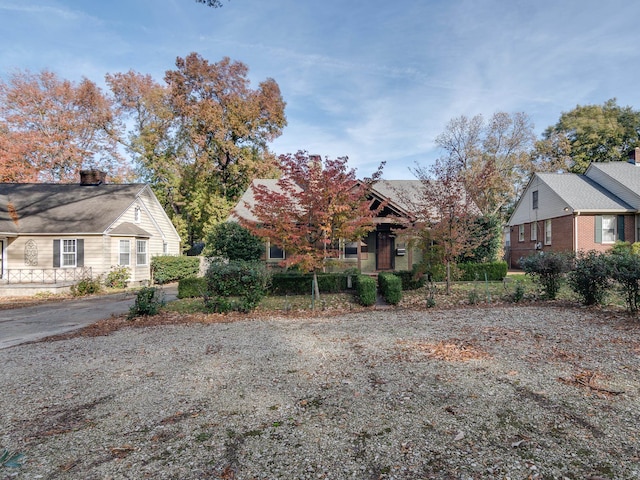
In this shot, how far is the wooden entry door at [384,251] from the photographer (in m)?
18.0

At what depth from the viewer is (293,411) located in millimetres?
3576

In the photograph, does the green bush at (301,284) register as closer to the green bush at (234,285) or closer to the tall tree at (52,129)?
the green bush at (234,285)

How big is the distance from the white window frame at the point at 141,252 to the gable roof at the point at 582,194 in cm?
2533

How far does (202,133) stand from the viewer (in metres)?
26.2

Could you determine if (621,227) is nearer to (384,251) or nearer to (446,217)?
(384,251)

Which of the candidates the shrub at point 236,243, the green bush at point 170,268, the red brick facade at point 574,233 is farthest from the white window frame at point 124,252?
the red brick facade at point 574,233

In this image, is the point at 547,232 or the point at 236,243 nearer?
the point at 236,243

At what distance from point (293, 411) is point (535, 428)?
2.36 metres

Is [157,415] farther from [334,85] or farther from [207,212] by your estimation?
[207,212]

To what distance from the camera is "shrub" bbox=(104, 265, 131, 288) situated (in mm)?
16828

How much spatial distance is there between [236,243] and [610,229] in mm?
21544

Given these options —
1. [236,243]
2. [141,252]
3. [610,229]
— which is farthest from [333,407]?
[610,229]

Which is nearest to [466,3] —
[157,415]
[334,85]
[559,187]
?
[334,85]

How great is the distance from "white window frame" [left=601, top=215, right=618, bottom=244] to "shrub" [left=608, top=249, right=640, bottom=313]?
14832 mm
